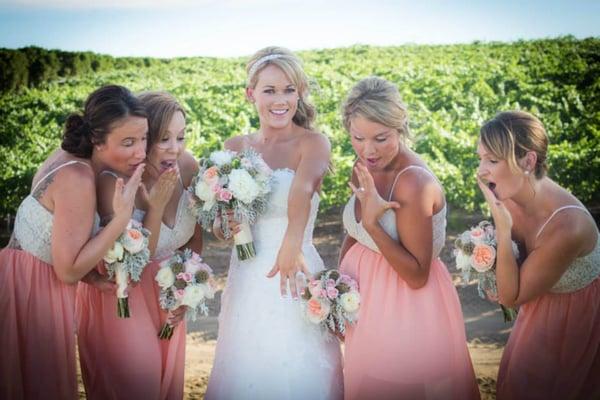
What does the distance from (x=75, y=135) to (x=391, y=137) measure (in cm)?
188

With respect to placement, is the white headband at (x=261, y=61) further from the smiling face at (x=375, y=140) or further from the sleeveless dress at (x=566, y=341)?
the sleeveless dress at (x=566, y=341)

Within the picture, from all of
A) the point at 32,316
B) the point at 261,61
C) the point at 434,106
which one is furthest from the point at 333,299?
the point at 434,106

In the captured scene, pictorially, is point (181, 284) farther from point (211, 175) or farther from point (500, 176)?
point (500, 176)

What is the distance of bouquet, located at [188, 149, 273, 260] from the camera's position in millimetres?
4195

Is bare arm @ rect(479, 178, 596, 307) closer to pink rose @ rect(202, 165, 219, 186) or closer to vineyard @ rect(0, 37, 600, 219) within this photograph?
pink rose @ rect(202, 165, 219, 186)

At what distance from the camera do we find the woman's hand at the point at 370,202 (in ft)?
12.7

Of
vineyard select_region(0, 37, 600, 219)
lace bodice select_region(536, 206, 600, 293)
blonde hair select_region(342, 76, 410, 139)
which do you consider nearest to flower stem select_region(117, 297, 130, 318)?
blonde hair select_region(342, 76, 410, 139)

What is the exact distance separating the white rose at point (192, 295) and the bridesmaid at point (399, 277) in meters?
1.00

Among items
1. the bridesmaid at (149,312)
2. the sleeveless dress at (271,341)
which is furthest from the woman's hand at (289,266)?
the bridesmaid at (149,312)

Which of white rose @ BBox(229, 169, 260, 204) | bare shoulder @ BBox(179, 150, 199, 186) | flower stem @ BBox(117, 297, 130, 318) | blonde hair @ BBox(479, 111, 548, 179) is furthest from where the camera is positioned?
bare shoulder @ BBox(179, 150, 199, 186)

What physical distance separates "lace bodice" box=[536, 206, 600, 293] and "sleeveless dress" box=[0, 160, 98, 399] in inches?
108

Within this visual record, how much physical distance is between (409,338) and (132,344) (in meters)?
1.68

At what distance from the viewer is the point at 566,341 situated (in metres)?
3.69

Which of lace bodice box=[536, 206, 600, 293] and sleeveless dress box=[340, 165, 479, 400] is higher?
lace bodice box=[536, 206, 600, 293]
